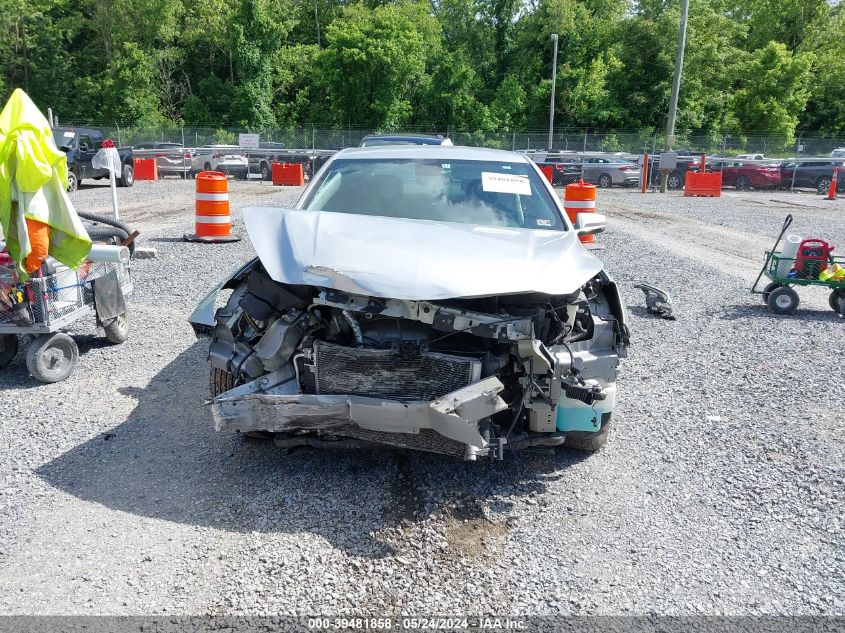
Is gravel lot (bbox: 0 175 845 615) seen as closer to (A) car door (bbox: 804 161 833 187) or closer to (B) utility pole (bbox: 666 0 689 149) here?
(B) utility pole (bbox: 666 0 689 149)

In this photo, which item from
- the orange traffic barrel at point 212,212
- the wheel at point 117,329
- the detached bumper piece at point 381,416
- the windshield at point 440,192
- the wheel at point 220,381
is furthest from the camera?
the orange traffic barrel at point 212,212

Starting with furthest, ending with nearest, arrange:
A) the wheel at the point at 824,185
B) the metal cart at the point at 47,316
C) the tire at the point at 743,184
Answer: the tire at the point at 743,184 < the wheel at the point at 824,185 < the metal cart at the point at 47,316

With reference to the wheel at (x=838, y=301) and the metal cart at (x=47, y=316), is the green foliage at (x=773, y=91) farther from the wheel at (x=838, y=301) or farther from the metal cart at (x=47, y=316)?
the metal cart at (x=47, y=316)

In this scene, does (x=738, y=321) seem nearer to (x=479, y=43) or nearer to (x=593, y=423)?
(x=593, y=423)

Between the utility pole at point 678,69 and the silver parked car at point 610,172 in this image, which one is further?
the silver parked car at point 610,172

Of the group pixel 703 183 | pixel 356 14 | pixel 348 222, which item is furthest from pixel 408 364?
pixel 356 14

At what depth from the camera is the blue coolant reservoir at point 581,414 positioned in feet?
12.8

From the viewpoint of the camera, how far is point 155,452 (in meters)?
4.34

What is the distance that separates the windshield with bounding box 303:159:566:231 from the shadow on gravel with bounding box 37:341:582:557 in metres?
1.61

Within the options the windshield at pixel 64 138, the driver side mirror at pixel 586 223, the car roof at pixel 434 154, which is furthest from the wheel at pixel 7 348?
the driver side mirror at pixel 586 223

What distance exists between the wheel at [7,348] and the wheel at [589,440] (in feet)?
14.5

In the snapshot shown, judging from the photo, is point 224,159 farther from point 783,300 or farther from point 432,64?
point 783,300

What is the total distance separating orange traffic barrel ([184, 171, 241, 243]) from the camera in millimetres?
11703

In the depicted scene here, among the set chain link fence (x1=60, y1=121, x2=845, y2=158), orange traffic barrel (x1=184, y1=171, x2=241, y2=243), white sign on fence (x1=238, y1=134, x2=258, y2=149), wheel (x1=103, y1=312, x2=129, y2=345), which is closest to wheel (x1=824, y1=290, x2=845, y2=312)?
wheel (x1=103, y1=312, x2=129, y2=345)
